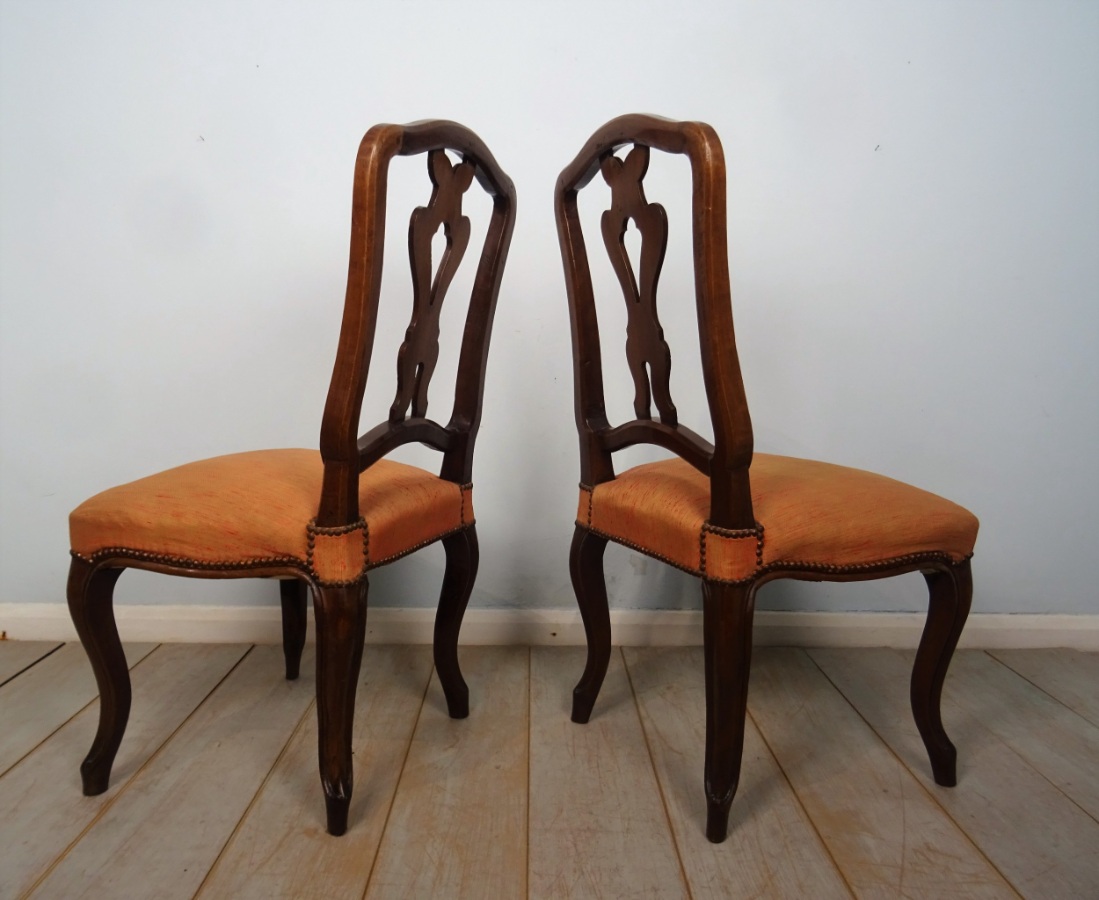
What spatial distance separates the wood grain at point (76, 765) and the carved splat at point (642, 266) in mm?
1116

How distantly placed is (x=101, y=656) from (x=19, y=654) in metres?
0.84

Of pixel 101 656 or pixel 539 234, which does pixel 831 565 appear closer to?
pixel 539 234

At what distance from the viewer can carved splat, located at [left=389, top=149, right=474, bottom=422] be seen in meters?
1.26

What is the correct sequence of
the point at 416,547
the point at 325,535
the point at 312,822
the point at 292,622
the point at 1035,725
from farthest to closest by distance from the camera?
1. the point at 292,622
2. the point at 1035,725
3. the point at 416,547
4. the point at 312,822
5. the point at 325,535

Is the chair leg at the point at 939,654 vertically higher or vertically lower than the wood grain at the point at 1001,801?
higher

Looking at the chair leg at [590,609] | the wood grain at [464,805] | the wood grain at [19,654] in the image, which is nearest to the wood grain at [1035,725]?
the chair leg at [590,609]

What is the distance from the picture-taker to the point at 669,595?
6.64 ft

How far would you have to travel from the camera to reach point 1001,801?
54.1 inches

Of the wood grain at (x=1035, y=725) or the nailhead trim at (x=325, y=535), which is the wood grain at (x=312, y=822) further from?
the wood grain at (x=1035, y=725)

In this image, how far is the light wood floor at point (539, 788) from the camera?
1151mm

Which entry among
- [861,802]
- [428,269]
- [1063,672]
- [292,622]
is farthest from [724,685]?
[1063,672]

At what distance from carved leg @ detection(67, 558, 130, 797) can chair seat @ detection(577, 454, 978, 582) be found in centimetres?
86

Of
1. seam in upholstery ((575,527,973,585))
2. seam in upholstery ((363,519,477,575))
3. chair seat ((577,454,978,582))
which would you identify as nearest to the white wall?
seam in upholstery ((363,519,477,575))

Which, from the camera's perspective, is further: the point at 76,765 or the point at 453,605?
the point at 453,605
